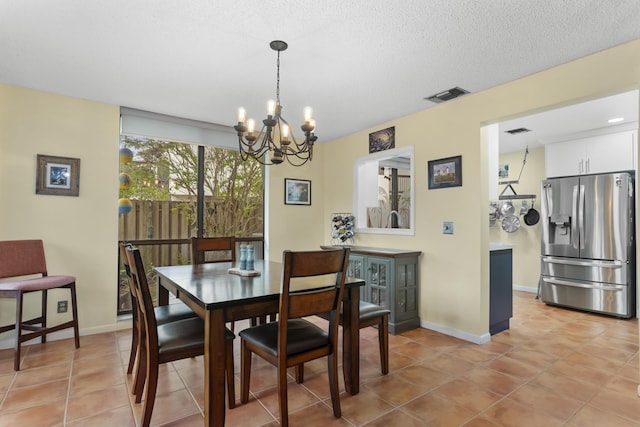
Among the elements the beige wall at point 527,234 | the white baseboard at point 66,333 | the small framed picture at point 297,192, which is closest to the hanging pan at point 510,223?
the beige wall at point 527,234

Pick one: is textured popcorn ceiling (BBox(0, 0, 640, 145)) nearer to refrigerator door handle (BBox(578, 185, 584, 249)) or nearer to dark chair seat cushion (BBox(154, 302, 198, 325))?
dark chair seat cushion (BBox(154, 302, 198, 325))

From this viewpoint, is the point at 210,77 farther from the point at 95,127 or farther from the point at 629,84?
the point at 629,84

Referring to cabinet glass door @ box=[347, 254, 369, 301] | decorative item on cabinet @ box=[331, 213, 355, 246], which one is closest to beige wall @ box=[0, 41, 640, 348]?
cabinet glass door @ box=[347, 254, 369, 301]

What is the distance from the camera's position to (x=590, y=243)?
4109mm

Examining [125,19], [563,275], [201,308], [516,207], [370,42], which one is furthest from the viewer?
[516,207]

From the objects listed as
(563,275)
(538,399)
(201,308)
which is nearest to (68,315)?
(201,308)

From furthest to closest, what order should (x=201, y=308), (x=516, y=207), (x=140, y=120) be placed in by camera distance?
(x=516, y=207) → (x=140, y=120) → (x=201, y=308)

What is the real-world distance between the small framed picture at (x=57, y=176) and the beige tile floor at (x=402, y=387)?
4.68ft

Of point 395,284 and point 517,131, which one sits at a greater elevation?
point 517,131

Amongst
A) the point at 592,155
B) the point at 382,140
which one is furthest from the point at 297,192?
the point at 592,155

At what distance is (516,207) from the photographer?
18.2ft

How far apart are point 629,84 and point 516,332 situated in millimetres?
2389

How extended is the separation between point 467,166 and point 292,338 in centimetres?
236

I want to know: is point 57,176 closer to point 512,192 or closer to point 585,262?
point 585,262
